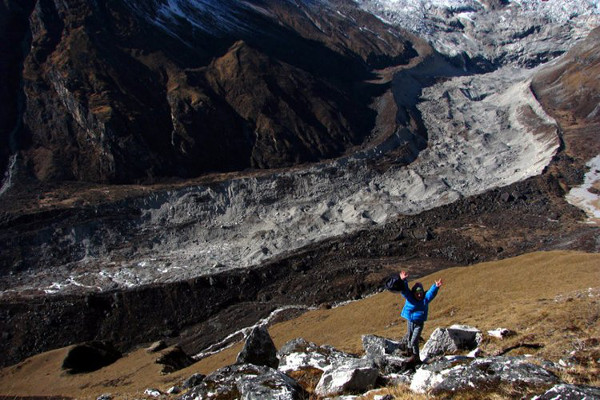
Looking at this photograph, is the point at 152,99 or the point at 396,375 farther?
the point at 152,99

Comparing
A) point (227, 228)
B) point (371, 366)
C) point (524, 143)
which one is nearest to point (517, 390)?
point (371, 366)

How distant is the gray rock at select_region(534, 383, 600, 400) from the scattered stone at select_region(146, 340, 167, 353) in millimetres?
32623

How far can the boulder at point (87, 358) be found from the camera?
1254 inches

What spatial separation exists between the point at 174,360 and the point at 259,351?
63.4 feet

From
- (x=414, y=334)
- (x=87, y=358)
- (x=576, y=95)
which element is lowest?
(x=87, y=358)

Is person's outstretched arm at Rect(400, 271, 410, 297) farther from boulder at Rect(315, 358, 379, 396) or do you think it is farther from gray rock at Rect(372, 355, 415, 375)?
boulder at Rect(315, 358, 379, 396)

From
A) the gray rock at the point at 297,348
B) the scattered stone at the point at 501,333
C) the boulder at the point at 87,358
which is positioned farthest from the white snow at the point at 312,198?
the scattered stone at the point at 501,333

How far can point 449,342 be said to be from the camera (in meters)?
13.5

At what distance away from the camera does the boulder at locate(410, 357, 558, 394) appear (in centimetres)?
774

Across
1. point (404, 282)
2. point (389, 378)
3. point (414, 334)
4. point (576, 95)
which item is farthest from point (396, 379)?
point (576, 95)

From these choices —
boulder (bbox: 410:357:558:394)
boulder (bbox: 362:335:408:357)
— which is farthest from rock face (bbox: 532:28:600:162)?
boulder (bbox: 410:357:558:394)

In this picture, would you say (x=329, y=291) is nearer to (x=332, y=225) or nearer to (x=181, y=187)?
(x=332, y=225)

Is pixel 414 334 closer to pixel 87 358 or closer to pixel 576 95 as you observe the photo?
pixel 87 358

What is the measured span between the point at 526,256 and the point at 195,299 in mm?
28644
